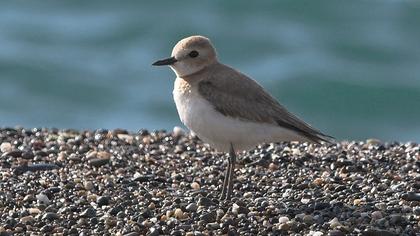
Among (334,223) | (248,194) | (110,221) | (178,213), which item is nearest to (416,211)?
(334,223)

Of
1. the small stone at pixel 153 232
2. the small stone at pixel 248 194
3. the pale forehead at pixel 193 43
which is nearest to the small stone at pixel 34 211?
the small stone at pixel 153 232

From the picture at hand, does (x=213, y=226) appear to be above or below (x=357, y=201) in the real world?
below

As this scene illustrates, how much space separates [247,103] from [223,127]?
27cm

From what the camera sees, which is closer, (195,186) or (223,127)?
(223,127)

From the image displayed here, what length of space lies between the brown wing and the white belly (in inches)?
1.6

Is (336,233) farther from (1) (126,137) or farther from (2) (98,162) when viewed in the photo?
(1) (126,137)

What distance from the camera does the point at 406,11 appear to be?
846 inches

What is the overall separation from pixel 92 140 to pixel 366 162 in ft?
8.71

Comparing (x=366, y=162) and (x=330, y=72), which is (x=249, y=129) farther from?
(x=330, y=72)

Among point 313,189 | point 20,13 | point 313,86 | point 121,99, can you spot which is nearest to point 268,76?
point 313,86

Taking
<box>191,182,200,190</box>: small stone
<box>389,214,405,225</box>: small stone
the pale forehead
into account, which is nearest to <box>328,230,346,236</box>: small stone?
<box>389,214,405,225</box>: small stone

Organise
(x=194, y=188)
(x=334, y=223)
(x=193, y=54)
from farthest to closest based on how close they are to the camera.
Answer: (x=194, y=188), (x=193, y=54), (x=334, y=223)

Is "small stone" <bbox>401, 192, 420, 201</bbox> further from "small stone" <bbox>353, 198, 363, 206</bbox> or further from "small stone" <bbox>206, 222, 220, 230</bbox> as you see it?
"small stone" <bbox>206, 222, 220, 230</bbox>

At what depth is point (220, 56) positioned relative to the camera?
66.7 ft
